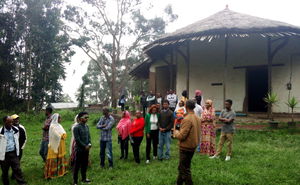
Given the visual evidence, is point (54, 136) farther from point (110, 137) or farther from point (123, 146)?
point (123, 146)

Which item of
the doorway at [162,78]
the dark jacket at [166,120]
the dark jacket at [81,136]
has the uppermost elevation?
the doorway at [162,78]

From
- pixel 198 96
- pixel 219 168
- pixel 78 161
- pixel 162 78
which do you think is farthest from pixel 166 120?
pixel 162 78

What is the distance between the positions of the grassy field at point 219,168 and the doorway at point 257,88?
4897mm

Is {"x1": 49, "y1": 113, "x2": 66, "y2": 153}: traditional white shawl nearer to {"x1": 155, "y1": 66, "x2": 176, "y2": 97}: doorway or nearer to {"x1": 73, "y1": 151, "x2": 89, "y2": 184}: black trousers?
{"x1": 73, "y1": 151, "x2": 89, "y2": 184}: black trousers

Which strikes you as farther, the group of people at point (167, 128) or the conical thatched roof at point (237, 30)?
the conical thatched roof at point (237, 30)

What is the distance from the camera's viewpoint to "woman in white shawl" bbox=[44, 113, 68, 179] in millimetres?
6020

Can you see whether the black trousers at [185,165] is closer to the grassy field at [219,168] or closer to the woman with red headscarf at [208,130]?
the grassy field at [219,168]

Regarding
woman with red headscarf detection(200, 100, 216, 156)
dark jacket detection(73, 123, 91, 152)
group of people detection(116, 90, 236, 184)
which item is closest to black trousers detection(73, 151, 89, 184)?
dark jacket detection(73, 123, 91, 152)

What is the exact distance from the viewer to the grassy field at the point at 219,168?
519 centimetres

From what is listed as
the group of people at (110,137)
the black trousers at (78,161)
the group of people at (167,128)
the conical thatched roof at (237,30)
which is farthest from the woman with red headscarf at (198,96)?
the black trousers at (78,161)

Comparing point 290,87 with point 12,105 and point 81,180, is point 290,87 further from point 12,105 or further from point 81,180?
point 12,105

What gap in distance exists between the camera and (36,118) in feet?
64.2

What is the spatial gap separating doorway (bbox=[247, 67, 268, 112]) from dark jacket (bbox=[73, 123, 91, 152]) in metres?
9.60

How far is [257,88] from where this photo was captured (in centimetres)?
1340
